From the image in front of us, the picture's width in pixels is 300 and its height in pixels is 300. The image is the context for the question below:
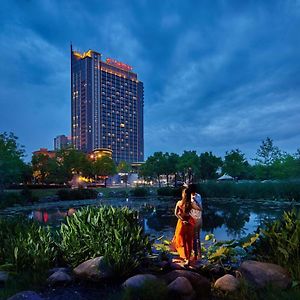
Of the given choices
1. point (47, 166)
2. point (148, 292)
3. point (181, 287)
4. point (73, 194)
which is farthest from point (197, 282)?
point (47, 166)

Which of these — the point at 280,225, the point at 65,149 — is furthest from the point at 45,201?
the point at 280,225

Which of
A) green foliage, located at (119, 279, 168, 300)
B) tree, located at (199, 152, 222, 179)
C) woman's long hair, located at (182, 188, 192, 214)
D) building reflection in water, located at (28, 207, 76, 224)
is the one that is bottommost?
building reflection in water, located at (28, 207, 76, 224)

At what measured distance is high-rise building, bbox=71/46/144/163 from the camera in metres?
155

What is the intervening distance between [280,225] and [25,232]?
5.62 m

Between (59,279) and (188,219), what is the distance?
9.32ft

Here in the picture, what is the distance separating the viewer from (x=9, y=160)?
1394 inches

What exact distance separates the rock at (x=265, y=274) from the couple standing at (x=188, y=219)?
1.50m

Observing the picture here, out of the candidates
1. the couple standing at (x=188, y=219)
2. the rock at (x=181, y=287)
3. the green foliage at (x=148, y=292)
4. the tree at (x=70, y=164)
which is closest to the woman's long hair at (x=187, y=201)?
the couple standing at (x=188, y=219)

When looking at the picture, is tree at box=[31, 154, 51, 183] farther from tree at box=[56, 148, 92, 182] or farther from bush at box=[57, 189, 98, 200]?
bush at box=[57, 189, 98, 200]

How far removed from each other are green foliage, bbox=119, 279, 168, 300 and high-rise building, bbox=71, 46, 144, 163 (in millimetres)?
147708

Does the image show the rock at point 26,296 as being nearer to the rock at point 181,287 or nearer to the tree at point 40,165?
the rock at point 181,287

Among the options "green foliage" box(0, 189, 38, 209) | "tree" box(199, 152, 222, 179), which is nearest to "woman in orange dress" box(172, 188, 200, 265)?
"green foliage" box(0, 189, 38, 209)

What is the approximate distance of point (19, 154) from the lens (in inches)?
1638

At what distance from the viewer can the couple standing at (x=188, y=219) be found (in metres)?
6.25
